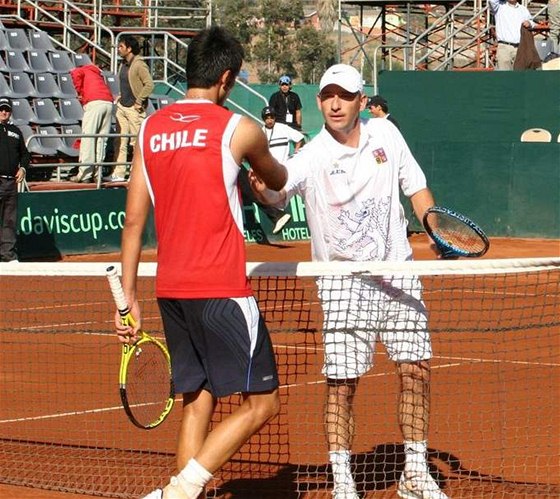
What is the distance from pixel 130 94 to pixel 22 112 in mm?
1846

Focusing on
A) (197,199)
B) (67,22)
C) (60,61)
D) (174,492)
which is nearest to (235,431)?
(174,492)

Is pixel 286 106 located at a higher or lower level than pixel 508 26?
lower

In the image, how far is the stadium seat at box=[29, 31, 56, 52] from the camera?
23.2 metres

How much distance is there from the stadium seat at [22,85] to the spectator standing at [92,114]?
0.98m

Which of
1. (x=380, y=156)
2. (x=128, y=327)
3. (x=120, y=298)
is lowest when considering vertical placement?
(x=128, y=327)

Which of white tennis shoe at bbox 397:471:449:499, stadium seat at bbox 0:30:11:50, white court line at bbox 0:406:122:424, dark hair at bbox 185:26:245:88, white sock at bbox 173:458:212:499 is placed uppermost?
stadium seat at bbox 0:30:11:50

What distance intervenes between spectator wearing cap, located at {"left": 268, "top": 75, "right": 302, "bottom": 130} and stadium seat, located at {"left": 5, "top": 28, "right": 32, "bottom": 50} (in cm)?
457

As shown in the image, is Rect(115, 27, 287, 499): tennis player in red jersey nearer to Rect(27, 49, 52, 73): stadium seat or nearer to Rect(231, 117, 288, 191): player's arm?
Rect(231, 117, 288, 191): player's arm

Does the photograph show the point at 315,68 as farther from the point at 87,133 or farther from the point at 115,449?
the point at 115,449

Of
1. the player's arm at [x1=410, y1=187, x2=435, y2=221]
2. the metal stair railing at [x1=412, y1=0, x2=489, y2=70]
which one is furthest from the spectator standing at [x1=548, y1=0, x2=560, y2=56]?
the player's arm at [x1=410, y1=187, x2=435, y2=221]

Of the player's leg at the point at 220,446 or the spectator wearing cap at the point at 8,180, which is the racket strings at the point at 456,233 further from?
the spectator wearing cap at the point at 8,180

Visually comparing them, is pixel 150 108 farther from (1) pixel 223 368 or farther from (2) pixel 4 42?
(1) pixel 223 368

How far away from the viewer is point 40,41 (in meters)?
23.3

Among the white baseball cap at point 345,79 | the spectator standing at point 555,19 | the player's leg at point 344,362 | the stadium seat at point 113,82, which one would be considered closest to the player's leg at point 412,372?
the player's leg at point 344,362
